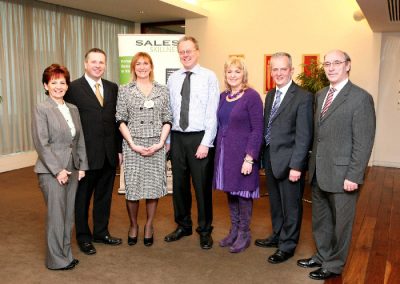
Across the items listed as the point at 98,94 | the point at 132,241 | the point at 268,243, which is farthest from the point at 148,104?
the point at 268,243

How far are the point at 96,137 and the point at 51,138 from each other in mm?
453

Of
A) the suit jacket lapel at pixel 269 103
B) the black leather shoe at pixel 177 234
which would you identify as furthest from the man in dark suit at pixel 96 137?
the suit jacket lapel at pixel 269 103

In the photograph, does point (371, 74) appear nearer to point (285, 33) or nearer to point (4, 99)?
point (285, 33)

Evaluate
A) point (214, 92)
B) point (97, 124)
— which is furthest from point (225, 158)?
point (97, 124)

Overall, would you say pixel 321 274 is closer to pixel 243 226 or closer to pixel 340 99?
pixel 243 226

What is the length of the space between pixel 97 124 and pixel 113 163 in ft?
1.18

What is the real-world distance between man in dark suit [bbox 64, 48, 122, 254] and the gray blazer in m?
0.30

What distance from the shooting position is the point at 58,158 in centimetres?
282

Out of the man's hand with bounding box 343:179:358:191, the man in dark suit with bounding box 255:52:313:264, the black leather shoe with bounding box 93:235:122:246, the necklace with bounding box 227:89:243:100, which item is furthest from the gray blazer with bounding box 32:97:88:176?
the man's hand with bounding box 343:179:358:191

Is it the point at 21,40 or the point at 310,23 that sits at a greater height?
the point at 310,23

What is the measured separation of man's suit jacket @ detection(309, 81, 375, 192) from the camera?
8.56 feet

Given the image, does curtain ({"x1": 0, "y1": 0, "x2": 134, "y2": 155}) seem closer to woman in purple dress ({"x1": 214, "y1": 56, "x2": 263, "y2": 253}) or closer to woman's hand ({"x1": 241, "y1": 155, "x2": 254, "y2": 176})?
woman in purple dress ({"x1": 214, "y1": 56, "x2": 263, "y2": 253})

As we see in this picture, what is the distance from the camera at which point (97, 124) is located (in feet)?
10.5

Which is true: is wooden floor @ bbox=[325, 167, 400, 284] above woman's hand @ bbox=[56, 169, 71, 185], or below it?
below
